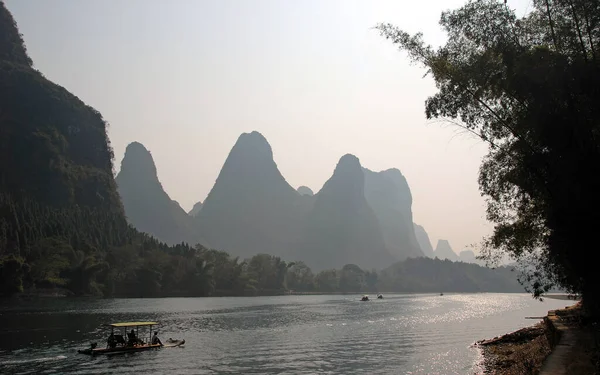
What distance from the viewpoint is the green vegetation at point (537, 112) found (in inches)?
702

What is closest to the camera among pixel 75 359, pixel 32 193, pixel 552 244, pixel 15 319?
pixel 552 244

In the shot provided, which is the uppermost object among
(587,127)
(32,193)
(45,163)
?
(45,163)

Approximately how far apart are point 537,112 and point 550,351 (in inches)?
452

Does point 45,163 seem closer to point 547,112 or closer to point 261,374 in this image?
point 261,374

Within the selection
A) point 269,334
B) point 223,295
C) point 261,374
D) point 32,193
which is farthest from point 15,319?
point 32,193

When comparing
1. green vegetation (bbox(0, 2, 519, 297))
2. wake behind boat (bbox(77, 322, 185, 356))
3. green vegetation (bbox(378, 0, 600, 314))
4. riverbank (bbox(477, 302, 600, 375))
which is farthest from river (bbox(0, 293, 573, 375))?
green vegetation (bbox(0, 2, 519, 297))

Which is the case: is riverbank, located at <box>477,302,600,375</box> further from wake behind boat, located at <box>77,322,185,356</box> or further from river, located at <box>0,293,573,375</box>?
wake behind boat, located at <box>77,322,185,356</box>

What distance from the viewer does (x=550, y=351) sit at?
22.9 metres

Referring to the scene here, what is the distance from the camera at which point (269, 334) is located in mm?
50844

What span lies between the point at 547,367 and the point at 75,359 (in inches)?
1157


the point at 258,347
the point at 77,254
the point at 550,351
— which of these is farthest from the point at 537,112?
the point at 77,254

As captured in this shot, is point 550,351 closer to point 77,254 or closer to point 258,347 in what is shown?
point 258,347

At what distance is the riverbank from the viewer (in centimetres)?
1714

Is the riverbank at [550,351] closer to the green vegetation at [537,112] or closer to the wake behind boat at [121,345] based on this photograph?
the green vegetation at [537,112]
